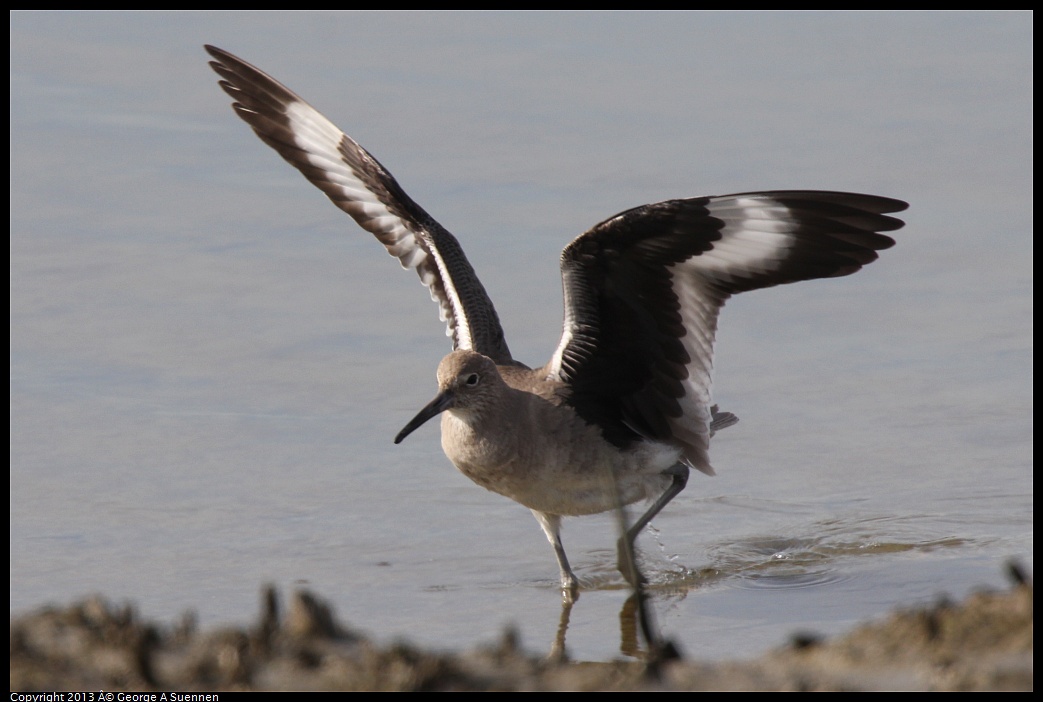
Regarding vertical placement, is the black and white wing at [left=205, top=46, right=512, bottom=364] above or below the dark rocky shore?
above

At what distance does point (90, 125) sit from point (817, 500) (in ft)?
21.1

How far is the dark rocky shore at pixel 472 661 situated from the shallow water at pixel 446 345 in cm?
216

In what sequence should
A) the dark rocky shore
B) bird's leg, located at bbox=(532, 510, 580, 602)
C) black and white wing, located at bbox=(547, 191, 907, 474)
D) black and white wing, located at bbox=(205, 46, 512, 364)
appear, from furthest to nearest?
black and white wing, located at bbox=(205, 46, 512, 364) → bird's leg, located at bbox=(532, 510, 580, 602) → black and white wing, located at bbox=(547, 191, 907, 474) → the dark rocky shore

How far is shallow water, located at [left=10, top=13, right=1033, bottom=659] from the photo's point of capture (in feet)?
23.2

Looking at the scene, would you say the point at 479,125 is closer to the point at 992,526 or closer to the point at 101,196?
→ the point at 101,196

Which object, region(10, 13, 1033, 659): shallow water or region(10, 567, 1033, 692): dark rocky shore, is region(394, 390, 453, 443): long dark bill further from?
region(10, 567, 1033, 692): dark rocky shore

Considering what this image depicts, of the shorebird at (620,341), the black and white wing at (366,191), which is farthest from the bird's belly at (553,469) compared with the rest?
the black and white wing at (366,191)

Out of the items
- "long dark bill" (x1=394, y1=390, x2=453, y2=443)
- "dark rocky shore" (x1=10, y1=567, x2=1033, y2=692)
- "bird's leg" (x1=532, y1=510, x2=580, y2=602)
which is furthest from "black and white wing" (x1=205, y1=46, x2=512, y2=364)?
"dark rocky shore" (x1=10, y1=567, x2=1033, y2=692)

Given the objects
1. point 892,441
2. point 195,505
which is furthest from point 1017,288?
point 195,505

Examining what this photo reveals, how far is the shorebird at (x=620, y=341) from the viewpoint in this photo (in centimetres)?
638

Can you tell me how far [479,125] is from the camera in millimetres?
11711

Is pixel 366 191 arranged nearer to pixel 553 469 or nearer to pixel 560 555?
pixel 553 469

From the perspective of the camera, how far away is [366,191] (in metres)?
8.26

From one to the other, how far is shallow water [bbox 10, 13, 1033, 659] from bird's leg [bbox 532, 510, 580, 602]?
0.12 meters
